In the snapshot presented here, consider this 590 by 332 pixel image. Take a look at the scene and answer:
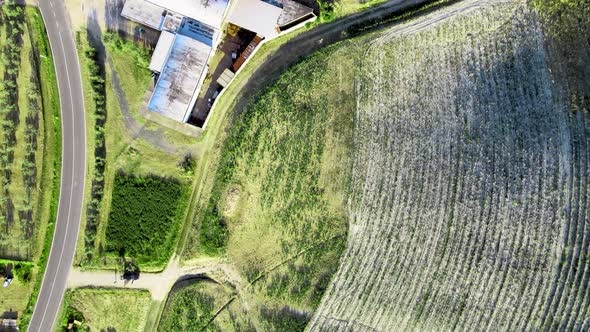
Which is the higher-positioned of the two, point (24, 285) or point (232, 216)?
point (232, 216)

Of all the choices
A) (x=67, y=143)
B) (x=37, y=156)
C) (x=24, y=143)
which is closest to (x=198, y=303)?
(x=67, y=143)

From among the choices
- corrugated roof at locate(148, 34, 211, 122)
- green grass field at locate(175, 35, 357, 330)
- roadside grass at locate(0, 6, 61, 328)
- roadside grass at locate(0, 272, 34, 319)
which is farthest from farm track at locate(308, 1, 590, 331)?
roadside grass at locate(0, 272, 34, 319)

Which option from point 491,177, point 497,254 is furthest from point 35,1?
point 497,254

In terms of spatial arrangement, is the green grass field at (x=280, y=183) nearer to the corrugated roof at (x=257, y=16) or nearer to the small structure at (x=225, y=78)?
the small structure at (x=225, y=78)

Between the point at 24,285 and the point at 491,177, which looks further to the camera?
the point at 24,285

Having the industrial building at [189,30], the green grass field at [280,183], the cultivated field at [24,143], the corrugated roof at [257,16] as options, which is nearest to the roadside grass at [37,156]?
the cultivated field at [24,143]

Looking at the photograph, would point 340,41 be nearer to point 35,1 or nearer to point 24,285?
point 35,1

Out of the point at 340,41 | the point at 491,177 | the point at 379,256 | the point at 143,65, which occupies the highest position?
the point at 340,41

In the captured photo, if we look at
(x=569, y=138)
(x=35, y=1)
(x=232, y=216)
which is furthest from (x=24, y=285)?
(x=569, y=138)
